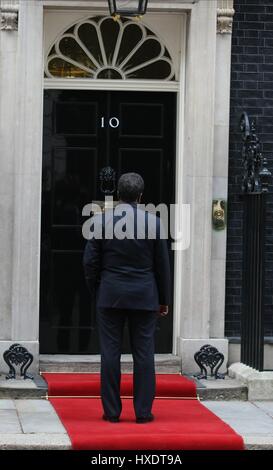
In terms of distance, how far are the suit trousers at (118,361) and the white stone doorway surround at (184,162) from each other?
2.08 m

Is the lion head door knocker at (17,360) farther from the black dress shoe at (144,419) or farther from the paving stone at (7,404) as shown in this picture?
the black dress shoe at (144,419)

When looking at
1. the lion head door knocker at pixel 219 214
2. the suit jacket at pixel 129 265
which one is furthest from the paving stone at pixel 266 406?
the lion head door knocker at pixel 219 214

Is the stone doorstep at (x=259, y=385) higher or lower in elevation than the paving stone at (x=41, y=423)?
higher

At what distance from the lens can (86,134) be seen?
12.4 m

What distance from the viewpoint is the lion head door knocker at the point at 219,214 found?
1210 cm

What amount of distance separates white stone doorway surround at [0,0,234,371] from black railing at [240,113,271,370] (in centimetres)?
37

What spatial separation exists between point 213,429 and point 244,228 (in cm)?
262

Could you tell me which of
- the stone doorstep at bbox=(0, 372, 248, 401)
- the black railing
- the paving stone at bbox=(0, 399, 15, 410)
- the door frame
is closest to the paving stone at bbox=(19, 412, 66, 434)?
the paving stone at bbox=(0, 399, 15, 410)

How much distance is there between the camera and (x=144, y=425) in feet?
32.3

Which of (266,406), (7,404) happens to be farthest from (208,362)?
(7,404)

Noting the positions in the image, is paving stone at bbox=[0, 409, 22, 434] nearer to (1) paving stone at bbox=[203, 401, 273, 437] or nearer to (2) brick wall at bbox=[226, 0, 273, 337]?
(1) paving stone at bbox=[203, 401, 273, 437]

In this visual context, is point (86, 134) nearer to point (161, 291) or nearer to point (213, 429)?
point (161, 291)

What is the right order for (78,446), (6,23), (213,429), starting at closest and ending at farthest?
(78,446) < (213,429) < (6,23)

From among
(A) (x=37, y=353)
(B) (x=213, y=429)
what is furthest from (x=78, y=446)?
(A) (x=37, y=353)
